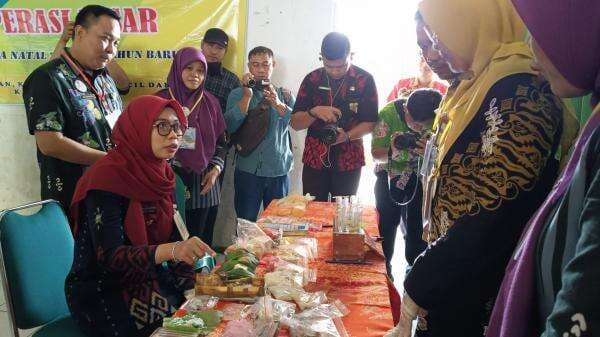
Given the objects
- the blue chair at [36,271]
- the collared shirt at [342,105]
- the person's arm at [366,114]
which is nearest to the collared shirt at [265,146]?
the collared shirt at [342,105]

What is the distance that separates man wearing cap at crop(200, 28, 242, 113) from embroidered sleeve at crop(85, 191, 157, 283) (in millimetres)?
1698

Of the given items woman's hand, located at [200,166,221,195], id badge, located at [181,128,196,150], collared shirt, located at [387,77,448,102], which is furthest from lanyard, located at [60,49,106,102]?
collared shirt, located at [387,77,448,102]

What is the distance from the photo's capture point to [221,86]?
2.96 meters

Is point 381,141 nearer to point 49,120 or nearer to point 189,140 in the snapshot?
point 189,140

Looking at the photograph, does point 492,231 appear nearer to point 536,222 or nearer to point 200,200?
point 536,222

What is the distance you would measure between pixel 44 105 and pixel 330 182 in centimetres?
150

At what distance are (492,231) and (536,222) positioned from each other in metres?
0.19

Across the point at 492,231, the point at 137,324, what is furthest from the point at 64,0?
the point at 492,231

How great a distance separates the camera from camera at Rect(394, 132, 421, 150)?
2082 millimetres

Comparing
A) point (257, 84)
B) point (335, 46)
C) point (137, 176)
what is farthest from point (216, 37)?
point (137, 176)

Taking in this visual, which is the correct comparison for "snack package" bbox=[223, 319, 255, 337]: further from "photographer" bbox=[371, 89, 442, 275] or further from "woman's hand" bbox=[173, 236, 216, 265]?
"photographer" bbox=[371, 89, 442, 275]

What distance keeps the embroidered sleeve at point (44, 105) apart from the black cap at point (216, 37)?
121cm

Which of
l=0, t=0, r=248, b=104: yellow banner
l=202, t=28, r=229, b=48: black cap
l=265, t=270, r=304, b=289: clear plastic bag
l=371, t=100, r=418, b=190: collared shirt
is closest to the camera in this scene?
l=265, t=270, r=304, b=289: clear plastic bag

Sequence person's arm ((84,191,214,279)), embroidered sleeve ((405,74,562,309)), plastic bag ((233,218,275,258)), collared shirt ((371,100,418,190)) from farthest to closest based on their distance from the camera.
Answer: collared shirt ((371,100,418,190)), plastic bag ((233,218,275,258)), person's arm ((84,191,214,279)), embroidered sleeve ((405,74,562,309))
